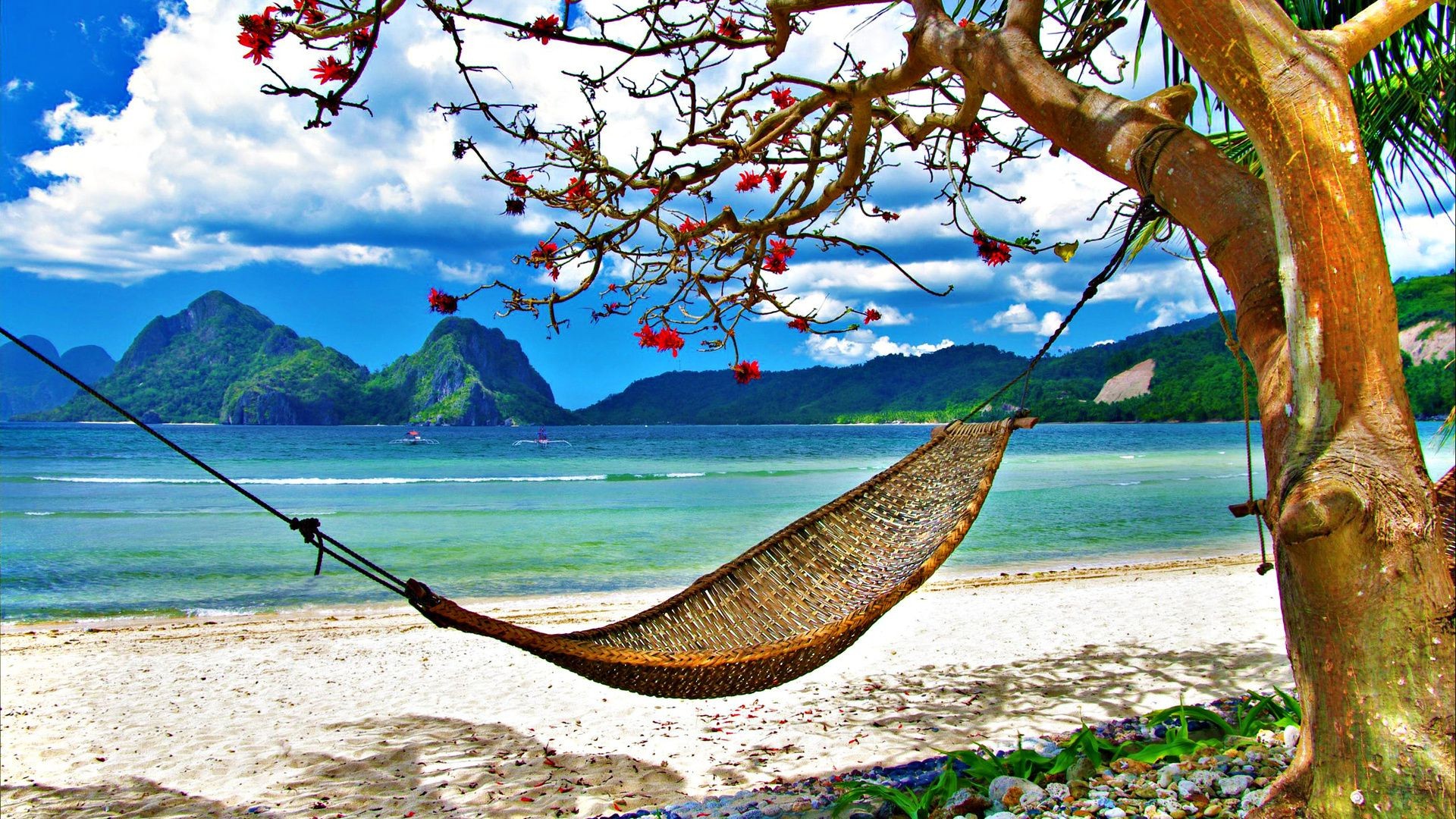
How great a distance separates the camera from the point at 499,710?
3.13 metres

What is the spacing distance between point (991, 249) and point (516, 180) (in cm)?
164

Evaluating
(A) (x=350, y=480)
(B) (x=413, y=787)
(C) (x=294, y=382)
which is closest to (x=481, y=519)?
(A) (x=350, y=480)

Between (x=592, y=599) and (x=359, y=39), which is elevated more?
(x=359, y=39)

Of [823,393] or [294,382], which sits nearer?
[294,382]

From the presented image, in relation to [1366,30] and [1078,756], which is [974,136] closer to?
[1366,30]

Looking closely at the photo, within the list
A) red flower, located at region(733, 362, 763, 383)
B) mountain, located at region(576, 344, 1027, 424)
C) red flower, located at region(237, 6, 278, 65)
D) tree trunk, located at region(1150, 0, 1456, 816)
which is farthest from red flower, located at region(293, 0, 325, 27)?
mountain, located at region(576, 344, 1027, 424)

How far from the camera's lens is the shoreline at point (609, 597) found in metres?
5.23

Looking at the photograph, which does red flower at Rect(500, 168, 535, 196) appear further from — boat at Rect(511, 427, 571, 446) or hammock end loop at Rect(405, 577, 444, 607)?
boat at Rect(511, 427, 571, 446)

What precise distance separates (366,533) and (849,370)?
177ft

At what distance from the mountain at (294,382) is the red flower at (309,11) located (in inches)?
2182

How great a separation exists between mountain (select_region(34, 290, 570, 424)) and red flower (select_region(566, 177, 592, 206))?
180 feet

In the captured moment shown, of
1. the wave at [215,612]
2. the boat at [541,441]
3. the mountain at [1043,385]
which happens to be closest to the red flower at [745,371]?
the wave at [215,612]

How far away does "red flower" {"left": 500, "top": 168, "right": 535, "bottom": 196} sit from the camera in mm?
2732

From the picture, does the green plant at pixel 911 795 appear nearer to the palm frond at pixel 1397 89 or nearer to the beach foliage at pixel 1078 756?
the beach foliage at pixel 1078 756
